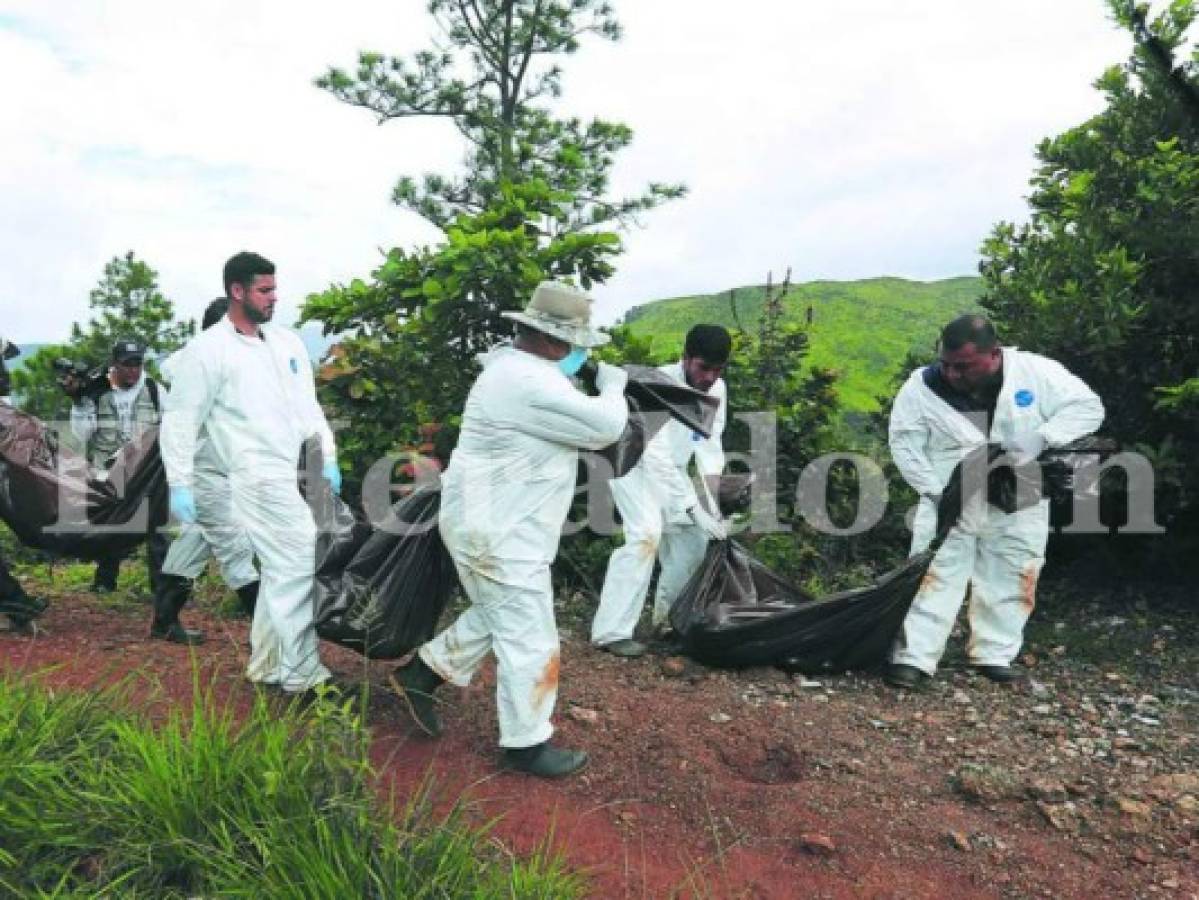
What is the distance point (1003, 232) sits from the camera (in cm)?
676

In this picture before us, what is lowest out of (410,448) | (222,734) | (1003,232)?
(222,734)

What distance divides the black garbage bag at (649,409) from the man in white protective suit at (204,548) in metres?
1.61

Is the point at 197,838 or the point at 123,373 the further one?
the point at 123,373

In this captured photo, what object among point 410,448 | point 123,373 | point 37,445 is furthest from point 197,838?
point 123,373

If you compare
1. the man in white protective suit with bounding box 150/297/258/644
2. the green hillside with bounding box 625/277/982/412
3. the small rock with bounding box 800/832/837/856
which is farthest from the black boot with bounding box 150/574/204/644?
the green hillside with bounding box 625/277/982/412

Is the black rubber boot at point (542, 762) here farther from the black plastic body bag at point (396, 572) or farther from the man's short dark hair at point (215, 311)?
the man's short dark hair at point (215, 311)

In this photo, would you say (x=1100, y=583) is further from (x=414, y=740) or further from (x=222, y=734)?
(x=222, y=734)

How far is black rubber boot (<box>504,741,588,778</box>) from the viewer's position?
3.43 meters

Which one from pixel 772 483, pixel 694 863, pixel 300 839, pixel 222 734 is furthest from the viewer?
pixel 772 483

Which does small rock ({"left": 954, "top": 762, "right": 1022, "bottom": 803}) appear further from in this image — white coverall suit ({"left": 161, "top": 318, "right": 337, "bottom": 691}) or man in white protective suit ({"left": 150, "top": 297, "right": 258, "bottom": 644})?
man in white protective suit ({"left": 150, "top": 297, "right": 258, "bottom": 644})

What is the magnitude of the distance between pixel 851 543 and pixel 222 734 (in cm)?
474

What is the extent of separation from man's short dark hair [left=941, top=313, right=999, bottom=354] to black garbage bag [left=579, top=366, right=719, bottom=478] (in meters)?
1.23

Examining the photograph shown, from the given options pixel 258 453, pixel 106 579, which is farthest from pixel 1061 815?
pixel 106 579

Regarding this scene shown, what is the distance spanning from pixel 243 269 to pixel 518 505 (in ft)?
5.18
